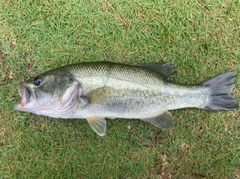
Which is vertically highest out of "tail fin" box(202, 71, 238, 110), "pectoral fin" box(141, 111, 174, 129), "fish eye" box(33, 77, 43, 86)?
"fish eye" box(33, 77, 43, 86)

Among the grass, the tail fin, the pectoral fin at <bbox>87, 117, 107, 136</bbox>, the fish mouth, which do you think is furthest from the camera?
the grass

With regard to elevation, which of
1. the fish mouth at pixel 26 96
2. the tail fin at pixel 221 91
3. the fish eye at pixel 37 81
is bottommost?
the tail fin at pixel 221 91

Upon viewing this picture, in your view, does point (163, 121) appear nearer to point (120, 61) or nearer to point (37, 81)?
point (120, 61)

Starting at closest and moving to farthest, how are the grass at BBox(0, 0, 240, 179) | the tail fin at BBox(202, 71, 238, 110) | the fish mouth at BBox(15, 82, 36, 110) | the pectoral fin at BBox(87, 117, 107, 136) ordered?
the fish mouth at BBox(15, 82, 36, 110) → the pectoral fin at BBox(87, 117, 107, 136) → the tail fin at BBox(202, 71, 238, 110) → the grass at BBox(0, 0, 240, 179)

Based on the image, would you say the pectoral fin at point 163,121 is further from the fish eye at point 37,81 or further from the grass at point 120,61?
the fish eye at point 37,81

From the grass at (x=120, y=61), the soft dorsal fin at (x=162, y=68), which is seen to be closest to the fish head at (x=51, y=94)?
the grass at (x=120, y=61)

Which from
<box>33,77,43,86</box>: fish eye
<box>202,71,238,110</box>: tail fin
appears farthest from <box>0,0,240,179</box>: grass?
<box>33,77,43,86</box>: fish eye

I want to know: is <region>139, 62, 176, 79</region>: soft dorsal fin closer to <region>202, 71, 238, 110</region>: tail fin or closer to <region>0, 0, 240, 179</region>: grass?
<region>0, 0, 240, 179</region>: grass
